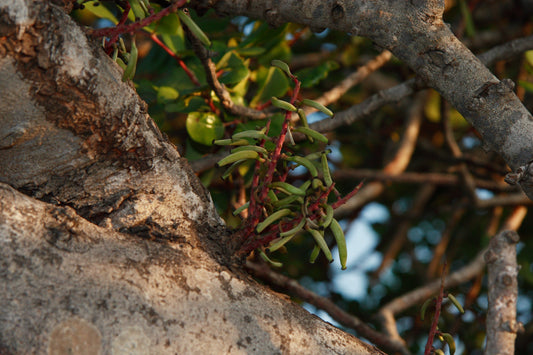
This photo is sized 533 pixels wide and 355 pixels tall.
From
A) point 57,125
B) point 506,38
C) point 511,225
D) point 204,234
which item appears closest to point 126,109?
point 57,125

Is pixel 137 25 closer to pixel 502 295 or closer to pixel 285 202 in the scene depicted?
pixel 285 202

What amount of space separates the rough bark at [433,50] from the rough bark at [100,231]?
0.32 meters

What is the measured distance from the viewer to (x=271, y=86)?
1.32m

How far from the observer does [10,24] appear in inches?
22.8

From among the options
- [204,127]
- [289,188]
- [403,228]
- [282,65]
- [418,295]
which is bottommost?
[403,228]

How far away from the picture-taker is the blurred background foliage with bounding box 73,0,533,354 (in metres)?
1.27

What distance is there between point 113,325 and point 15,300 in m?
0.11

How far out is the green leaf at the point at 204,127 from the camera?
118cm

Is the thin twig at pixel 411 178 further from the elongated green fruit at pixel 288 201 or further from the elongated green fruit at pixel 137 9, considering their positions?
the elongated green fruit at pixel 137 9

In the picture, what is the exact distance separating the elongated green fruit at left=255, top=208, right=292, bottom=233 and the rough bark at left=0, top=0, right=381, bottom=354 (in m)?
0.08

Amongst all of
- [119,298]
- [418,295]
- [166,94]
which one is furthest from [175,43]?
[418,295]

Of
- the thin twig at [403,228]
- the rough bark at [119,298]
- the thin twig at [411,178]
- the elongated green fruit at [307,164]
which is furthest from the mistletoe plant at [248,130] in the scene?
the thin twig at [403,228]

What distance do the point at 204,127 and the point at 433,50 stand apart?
0.54m

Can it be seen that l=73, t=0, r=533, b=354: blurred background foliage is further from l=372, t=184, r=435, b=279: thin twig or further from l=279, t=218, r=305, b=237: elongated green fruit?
l=279, t=218, r=305, b=237: elongated green fruit
